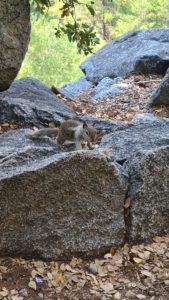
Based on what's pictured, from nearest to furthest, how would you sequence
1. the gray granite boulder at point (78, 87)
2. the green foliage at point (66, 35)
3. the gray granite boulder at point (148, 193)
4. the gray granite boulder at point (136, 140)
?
the gray granite boulder at point (148, 193), the gray granite boulder at point (136, 140), the gray granite boulder at point (78, 87), the green foliage at point (66, 35)

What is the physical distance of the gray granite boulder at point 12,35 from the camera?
502cm

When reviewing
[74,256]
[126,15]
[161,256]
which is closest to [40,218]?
[74,256]

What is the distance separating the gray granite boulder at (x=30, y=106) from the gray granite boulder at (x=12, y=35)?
90cm

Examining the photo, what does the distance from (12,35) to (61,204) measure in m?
2.26

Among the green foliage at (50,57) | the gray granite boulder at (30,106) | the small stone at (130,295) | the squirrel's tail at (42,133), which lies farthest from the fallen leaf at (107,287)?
the green foliage at (50,57)

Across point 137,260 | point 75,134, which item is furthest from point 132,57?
point 137,260

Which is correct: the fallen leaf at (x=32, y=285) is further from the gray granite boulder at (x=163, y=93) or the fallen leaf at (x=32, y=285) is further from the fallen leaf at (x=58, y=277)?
the gray granite boulder at (x=163, y=93)

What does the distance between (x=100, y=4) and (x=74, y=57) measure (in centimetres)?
596

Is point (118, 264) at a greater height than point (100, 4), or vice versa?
point (100, 4)

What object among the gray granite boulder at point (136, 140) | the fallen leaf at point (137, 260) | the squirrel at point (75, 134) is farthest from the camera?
the squirrel at point (75, 134)

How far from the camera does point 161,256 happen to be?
4.19m

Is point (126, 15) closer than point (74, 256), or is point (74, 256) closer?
point (74, 256)

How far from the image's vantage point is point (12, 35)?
17.0 ft

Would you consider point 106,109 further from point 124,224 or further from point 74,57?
point 74,57
